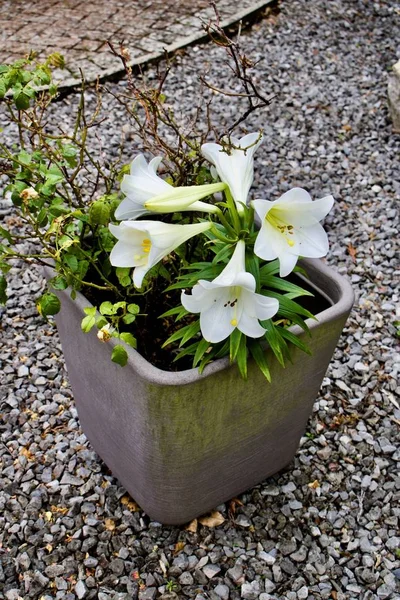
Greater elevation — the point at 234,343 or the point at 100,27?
the point at 234,343

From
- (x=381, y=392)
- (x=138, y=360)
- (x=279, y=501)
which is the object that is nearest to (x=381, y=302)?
(x=381, y=392)

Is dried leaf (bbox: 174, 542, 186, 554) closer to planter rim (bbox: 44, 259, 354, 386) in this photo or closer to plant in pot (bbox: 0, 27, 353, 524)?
plant in pot (bbox: 0, 27, 353, 524)

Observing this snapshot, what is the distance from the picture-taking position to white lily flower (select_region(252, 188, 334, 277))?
141 centimetres

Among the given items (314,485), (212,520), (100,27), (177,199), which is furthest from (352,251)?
(100,27)

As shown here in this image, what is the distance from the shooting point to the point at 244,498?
7.29 feet

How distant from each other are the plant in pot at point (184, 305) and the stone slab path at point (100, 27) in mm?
2720

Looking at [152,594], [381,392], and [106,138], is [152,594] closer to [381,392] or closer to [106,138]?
[381,392]

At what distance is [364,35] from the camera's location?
5.06 m

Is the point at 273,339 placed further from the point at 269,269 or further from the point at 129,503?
the point at 129,503

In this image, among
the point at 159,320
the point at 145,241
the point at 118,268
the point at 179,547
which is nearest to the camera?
the point at 145,241

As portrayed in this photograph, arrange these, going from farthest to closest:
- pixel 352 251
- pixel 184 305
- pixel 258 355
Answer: pixel 352 251
pixel 258 355
pixel 184 305

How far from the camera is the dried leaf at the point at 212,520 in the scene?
7.03 ft

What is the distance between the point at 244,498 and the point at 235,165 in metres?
1.16

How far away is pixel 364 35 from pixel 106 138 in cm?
240
